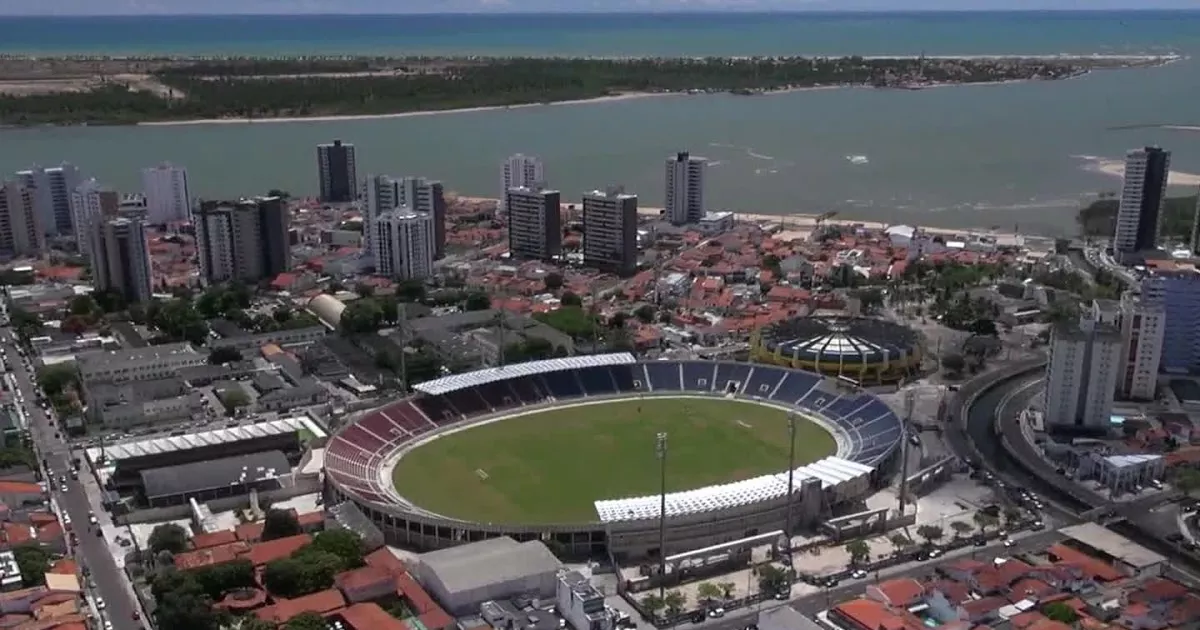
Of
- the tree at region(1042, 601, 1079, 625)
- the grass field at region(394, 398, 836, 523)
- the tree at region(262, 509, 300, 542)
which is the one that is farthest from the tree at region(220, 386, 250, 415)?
the tree at region(1042, 601, 1079, 625)

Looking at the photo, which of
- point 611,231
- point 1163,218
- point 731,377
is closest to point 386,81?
point 611,231

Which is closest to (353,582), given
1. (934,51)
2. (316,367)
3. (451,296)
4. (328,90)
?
(316,367)

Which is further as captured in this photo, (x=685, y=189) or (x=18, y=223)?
(x=685, y=189)

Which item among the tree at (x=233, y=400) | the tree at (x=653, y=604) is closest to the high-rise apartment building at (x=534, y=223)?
the tree at (x=233, y=400)

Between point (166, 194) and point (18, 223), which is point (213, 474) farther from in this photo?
point (166, 194)

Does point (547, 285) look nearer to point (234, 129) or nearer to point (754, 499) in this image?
point (754, 499)

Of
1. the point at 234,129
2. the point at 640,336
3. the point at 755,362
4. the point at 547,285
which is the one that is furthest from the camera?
the point at 234,129
